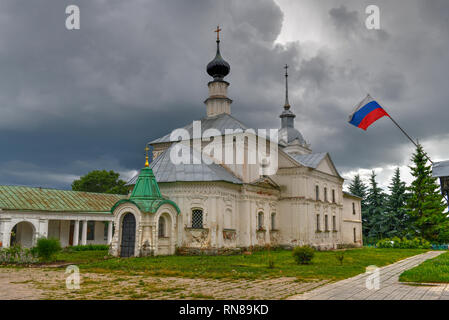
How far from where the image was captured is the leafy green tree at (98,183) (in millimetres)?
54781

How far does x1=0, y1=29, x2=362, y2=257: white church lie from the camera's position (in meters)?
21.6

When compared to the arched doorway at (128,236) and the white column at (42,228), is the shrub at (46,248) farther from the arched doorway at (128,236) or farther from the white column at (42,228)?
the white column at (42,228)

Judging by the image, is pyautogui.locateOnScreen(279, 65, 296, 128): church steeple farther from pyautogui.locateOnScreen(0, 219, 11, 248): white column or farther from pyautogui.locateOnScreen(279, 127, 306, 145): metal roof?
pyautogui.locateOnScreen(0, 219, 11, 248): white column

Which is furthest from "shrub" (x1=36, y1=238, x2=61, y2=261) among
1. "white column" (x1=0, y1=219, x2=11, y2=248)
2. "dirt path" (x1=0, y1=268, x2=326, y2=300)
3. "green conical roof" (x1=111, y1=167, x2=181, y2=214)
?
"white column" (x1=0, y1=219, x2=11, y2=248)

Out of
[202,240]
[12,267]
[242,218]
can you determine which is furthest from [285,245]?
[12,267]

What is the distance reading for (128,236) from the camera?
819 inches

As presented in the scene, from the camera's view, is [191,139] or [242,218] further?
[191,139]

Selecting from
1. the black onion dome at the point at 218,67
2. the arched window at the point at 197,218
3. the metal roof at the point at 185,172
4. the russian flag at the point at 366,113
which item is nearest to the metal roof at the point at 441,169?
the russian flag at the point at 366,113

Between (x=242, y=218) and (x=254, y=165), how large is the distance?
14.1 ft

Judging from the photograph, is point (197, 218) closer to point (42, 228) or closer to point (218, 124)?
point (218, 124)

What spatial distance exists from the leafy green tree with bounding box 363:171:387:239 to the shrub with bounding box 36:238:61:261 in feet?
114
